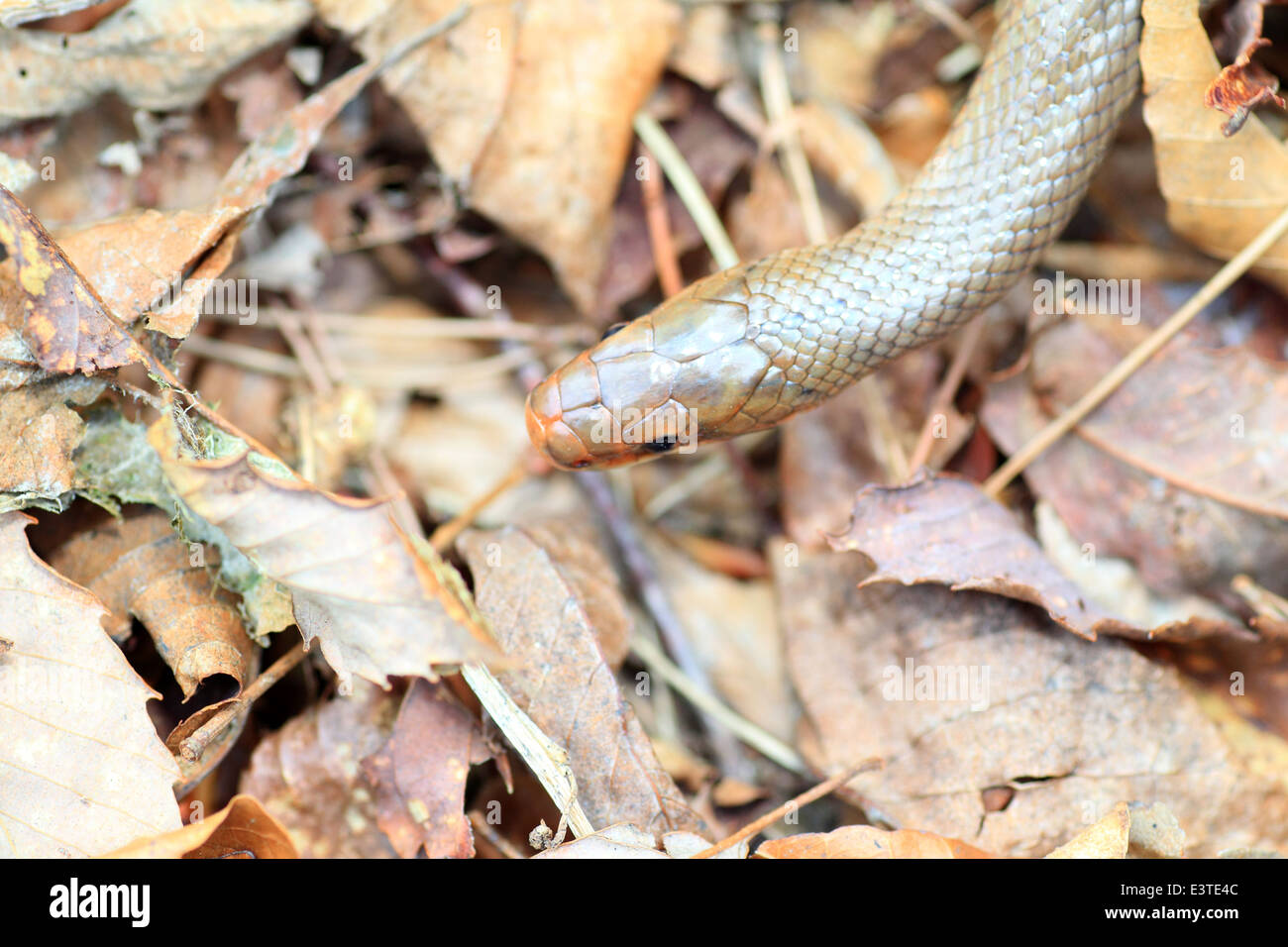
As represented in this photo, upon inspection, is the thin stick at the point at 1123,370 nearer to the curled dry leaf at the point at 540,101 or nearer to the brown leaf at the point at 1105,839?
the brown leaf at the point at 1105,839

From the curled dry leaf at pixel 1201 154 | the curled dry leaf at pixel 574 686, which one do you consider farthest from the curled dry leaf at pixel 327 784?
the curled dry leaf at pixel 1201 154

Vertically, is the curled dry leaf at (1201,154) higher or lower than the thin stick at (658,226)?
higher

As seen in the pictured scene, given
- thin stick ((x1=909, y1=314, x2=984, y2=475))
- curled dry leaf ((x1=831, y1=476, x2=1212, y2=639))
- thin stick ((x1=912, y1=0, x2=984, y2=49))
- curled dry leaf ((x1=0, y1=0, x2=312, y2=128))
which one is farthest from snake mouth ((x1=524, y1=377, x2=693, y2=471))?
thin stick ((x1=912, y1=0, x2=984, y2=49))

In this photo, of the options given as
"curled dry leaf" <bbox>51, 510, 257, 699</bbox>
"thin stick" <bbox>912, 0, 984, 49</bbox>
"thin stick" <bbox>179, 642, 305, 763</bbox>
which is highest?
"thin stick" <bbox>912, 0, 984, 49</bbox>

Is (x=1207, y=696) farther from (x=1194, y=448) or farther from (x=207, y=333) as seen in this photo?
(x=207, y=333)

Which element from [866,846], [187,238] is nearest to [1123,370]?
[866,846]

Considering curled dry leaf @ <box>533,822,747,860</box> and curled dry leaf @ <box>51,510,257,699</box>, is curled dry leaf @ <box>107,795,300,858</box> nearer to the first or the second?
curled dry leaf @ <box>51,510,257,699</box>

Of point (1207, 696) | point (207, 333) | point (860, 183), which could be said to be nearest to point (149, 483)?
point (207, 333)
